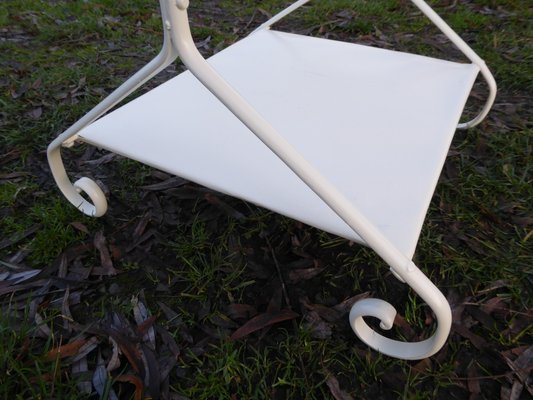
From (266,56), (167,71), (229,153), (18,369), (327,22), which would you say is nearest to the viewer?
(18,369)

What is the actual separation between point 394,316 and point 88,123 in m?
0.72

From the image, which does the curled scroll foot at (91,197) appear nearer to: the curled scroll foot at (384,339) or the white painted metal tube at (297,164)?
the white painted metal tube at (297,164)

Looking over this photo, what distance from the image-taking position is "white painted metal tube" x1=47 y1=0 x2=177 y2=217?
667mm

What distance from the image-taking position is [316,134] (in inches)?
35.2

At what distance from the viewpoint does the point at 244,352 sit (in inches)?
34.0

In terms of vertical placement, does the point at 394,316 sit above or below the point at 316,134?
below

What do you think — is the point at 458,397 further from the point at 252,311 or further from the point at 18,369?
the point at 18,369

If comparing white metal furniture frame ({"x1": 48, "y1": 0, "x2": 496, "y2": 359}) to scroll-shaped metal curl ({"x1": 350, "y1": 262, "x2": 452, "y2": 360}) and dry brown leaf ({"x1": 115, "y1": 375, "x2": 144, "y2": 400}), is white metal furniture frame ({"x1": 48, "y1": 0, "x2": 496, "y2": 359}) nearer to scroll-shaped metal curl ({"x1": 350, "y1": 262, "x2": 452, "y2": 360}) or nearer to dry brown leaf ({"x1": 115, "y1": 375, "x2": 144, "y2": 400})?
scroll-shaped metal curl ({"x1": 350, "y1": 262, "x2": 452, "y2": 360})

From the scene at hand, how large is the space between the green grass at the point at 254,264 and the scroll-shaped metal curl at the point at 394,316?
8 centimetres

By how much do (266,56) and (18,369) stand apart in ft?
3.27

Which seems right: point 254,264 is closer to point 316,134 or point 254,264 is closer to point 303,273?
point 303,273

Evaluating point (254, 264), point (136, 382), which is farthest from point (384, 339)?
point (136, 382)

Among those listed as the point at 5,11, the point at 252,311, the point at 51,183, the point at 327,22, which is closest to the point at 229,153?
the point at 252,311

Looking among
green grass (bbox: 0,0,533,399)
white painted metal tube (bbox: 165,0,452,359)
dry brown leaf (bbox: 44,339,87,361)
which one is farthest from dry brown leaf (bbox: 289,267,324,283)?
dry brown leaf (bbox: 44,339,87,361)
